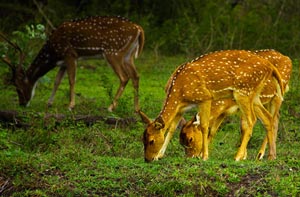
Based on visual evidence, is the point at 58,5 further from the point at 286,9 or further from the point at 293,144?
the point at 293,144

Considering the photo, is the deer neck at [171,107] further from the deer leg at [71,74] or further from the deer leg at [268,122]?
the deer leg at [71,74]

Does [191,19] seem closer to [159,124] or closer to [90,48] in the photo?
[90,48]

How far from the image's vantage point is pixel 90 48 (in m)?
15.0

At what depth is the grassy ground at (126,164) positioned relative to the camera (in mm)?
9172

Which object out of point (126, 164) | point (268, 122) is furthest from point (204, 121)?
point (126, 164)

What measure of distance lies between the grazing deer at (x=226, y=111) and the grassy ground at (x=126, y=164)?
0.85 feet

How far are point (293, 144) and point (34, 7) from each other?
982 cm

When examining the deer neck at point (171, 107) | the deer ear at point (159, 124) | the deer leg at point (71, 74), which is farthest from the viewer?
the deer leg at point (71, 74)

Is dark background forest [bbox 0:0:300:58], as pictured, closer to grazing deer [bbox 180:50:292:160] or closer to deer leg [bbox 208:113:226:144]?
grazing deer [bbox 180:50:292:160]

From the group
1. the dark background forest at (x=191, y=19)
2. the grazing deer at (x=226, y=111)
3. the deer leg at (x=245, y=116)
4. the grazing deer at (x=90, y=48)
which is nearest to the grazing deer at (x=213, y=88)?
the deer leg at (x=245, y=116)

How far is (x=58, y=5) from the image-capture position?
20375mm

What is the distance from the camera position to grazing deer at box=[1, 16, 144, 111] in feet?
48.7

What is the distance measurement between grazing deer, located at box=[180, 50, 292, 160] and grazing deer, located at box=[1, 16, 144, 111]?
3.88 meters

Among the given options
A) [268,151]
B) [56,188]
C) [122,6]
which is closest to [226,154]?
[268,151]
